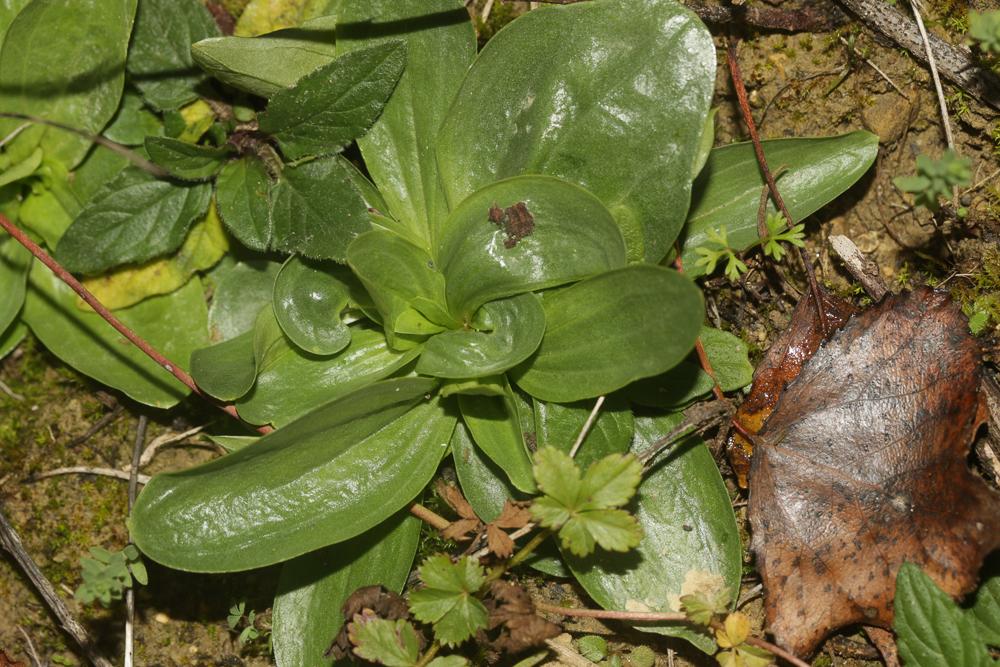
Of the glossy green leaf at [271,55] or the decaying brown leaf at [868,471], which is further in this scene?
the glossy green leaf at [271,55]

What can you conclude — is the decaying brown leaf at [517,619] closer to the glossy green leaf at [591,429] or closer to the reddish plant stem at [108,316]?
the glossy green leaf at [591,429]

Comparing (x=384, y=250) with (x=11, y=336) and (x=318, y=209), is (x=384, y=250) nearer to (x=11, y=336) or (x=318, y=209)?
(x=318, y=209)

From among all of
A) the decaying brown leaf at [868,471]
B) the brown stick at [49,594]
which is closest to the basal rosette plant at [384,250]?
the decaying brown leaf at [868,471]

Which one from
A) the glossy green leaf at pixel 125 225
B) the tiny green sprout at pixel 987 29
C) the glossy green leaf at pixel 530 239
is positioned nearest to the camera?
the glossy green leaf at pixel 530 239

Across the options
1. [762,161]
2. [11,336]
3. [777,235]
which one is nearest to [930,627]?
[777,235]

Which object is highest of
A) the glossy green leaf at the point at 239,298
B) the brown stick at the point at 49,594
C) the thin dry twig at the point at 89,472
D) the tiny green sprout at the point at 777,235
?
the tiny green sprout at the point at 777,235

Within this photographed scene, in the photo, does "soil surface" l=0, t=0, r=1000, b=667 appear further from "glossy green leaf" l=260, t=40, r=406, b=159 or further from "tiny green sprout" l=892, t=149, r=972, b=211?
"glossy green leaf" l=260, t=40, r=406, b=159

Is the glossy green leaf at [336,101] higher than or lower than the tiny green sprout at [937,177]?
higher

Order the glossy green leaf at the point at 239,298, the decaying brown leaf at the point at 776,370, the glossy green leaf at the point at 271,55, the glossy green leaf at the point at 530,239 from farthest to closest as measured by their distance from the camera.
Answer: the glossy green leaf at the point at 239,298
the decaying brown leaf at the point at 776,370
the glossy green leaf at the point at 271,55
the glossy green leaf at the point at 530,239
